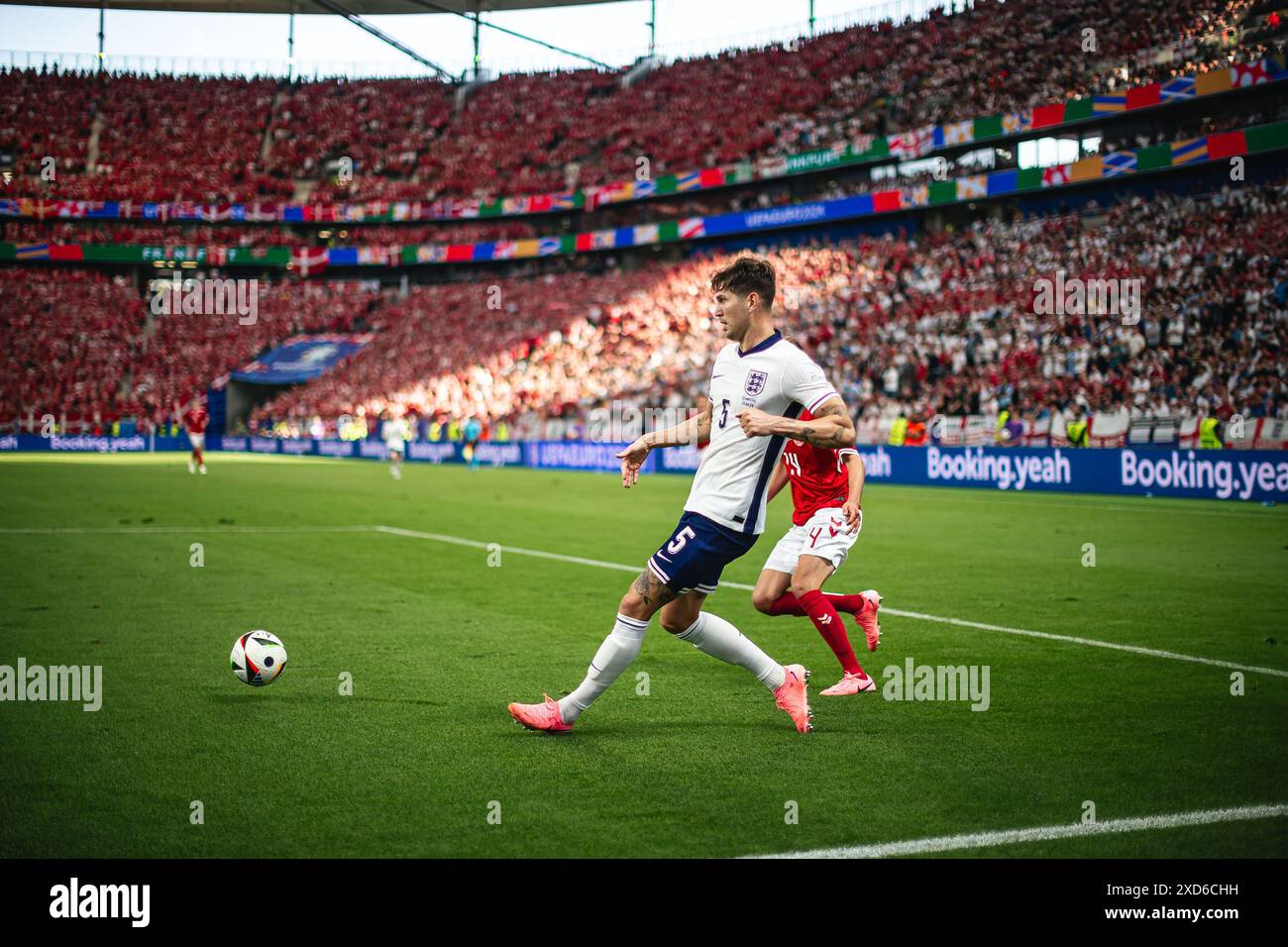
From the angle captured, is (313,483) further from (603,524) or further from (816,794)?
(816,794)

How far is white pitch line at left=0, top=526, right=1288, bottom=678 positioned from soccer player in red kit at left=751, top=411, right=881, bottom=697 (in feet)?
6.85

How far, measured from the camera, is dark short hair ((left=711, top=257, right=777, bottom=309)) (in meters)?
5.71

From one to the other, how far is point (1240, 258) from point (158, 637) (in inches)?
1078

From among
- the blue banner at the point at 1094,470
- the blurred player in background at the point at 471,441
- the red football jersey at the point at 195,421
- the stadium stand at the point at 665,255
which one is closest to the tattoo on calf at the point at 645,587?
the blue banner at the point at 1094,470

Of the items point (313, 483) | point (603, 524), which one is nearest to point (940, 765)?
point (603, 524)

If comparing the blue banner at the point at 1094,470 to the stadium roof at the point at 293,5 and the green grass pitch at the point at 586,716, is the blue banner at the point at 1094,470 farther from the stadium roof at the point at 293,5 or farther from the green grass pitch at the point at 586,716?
the stadium roof at the point at 293,5

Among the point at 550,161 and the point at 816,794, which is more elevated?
the point at 550,161

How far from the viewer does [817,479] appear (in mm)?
7465

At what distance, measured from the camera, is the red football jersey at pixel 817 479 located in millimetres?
7414

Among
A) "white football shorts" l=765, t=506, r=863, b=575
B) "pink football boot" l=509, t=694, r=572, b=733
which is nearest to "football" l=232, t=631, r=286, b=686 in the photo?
"pink football boot" l=509, t=694, r=572, b=733

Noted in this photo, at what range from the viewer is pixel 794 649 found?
8688mm

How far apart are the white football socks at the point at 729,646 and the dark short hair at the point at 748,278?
166 cm

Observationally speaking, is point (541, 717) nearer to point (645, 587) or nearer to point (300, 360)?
point (645, 587)
